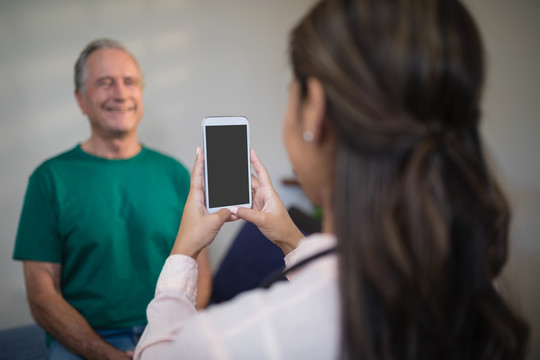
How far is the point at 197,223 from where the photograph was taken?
762 mm

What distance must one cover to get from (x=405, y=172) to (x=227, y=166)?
0.50 metres

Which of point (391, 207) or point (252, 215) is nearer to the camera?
point (391, 207)

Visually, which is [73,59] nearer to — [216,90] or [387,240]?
[216,90]

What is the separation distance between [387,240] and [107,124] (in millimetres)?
1267

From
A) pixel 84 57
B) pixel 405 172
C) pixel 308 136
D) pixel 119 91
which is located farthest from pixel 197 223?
pixel 84 57

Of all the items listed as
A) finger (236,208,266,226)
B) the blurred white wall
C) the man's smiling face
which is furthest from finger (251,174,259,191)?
the blurred white wall

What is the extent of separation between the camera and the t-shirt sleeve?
1289 mm

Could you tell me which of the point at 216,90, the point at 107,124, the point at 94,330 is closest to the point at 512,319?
the point at 94,330

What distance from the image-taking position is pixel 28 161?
68.2 inches

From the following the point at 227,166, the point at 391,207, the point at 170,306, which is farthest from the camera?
the point at 227,166

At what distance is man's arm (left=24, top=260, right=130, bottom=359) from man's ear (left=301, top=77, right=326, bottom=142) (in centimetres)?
106

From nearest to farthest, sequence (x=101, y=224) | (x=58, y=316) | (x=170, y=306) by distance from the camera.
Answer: (x=170, y=306) → (x=58, y=316) → (x=101, y=224)

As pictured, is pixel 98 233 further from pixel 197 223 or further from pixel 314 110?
pixel 314 110

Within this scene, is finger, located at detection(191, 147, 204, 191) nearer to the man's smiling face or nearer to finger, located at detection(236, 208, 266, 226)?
finger, located at detection(236, 208, 266, 226)
